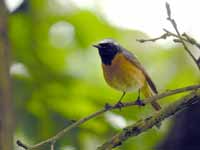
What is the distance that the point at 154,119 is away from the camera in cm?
136

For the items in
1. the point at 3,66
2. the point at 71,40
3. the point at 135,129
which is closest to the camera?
the point at 135,129

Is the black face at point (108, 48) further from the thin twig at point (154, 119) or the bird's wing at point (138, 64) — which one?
the thin twig at point (154, 119)

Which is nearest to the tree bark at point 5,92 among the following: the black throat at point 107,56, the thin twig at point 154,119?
the thin twig at point 154,119

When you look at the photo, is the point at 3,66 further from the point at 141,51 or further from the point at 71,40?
the point at 141,51

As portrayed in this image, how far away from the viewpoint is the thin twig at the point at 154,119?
1.33 m

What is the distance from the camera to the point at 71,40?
8.38 ft

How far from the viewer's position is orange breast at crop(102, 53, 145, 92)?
2209 mm

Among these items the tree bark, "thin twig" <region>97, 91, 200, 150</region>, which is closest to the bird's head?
the tree bark

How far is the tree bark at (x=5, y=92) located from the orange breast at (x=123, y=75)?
0.46 m

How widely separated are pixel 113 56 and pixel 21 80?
1.18ft

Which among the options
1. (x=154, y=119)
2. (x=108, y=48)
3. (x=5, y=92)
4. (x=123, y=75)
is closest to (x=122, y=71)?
(x=123, y=75)

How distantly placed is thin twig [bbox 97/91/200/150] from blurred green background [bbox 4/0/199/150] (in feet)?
2.78

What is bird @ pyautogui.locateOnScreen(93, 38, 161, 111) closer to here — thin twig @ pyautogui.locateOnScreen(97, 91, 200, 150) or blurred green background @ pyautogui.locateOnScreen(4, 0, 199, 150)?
Answer: blurred green background @ pyautogui.locateOnScreen(4, 0, 199, 150)

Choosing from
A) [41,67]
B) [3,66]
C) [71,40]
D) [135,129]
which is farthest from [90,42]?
[135,129]
